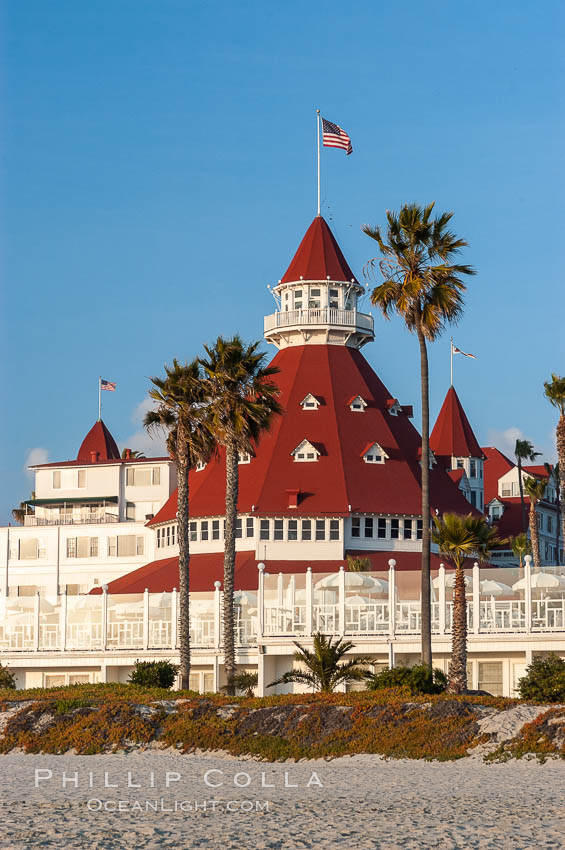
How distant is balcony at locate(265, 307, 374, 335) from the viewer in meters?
71.9

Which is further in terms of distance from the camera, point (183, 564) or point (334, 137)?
point (334, 137)

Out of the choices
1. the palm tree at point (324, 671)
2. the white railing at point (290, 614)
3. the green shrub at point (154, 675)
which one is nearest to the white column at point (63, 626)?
the white railing at point (290, 614)

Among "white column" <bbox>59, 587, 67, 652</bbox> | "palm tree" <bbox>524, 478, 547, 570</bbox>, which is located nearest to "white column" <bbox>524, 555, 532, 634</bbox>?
"white column" <bbox>59, 587, 67, 652</bbox>

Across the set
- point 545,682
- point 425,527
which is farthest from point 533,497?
point 545,682

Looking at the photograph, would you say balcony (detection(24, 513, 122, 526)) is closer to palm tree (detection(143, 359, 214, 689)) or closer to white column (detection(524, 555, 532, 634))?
palm tree (detection(143, 359, 214, 689))

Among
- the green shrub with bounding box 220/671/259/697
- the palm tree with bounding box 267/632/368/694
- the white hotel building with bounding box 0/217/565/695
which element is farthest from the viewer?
the green shrub with bounding box 220/671/259/697

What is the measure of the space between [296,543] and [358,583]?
78.7ft

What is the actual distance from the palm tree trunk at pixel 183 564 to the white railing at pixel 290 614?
3.34ft

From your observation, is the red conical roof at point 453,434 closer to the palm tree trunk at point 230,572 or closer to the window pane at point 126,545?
the window pane at point 126,545

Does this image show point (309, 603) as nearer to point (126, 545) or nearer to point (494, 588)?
point (494, 588)

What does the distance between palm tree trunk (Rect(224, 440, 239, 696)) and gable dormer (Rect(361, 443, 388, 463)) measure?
877 inches

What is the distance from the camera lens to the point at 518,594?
1470 inches

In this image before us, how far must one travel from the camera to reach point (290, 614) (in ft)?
132

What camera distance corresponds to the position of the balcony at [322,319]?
7188 cm
